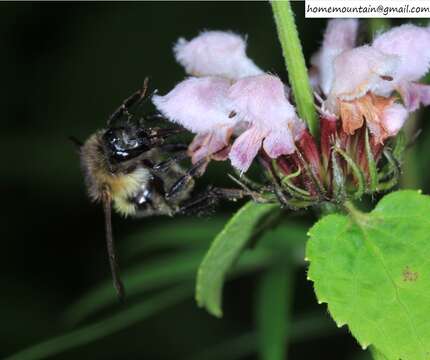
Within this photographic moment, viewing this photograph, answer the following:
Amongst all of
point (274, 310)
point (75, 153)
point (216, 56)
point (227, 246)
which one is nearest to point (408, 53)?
point (216, 56)

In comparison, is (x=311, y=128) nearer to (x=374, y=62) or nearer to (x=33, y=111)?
(x=374, y=62)

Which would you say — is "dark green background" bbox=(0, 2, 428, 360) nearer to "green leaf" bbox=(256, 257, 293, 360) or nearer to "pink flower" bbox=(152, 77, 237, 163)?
"green leaf" bbox=(256, 257, 293, 360)

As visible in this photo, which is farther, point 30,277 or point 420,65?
point 30,277

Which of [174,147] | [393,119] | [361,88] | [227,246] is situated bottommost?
[227,246]

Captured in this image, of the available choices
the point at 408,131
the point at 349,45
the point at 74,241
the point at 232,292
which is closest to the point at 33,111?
the point at 74,241

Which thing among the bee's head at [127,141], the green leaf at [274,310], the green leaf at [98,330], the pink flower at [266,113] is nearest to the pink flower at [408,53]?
the pink flower at [266,113]

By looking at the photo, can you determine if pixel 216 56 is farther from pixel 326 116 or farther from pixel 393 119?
pixel 393 119

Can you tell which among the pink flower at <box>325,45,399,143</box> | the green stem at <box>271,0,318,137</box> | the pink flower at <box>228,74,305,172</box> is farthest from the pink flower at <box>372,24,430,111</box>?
the pink flower at <box>228,74,305,172</box>
